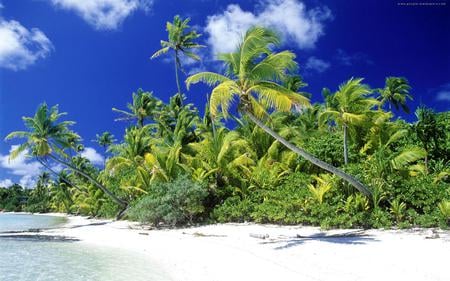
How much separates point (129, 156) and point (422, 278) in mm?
20493

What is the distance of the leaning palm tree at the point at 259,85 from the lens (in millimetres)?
10867

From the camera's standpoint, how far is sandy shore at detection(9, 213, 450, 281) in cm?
631

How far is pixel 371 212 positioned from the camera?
11.5 m

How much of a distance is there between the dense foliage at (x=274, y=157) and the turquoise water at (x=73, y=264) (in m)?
4.51

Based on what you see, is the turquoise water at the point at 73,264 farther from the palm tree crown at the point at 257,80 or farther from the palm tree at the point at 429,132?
the palm tree at the point at 429,132

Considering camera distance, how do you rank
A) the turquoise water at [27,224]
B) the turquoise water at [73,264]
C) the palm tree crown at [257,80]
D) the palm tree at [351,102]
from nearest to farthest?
the turquoise water at [73,264], the palm tree crown at [257,80], the palm tree at [351,102], the turquoise water at [27,224]

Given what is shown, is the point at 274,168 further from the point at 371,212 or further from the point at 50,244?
the point at 50,244

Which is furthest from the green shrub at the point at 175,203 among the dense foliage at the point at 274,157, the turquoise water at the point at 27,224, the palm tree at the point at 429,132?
the turquoise water at the point at 27,224

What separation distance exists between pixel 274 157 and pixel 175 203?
4.83 meters

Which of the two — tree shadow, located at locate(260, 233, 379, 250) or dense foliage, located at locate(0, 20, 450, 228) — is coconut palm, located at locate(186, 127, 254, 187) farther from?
tree shadow, located at locate(260, 233, 379, 250)

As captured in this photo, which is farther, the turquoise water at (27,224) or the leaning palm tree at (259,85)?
the turquoise water at (27,224)

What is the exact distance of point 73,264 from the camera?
359 inches

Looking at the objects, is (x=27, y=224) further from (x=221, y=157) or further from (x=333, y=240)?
(x=333, y=240)

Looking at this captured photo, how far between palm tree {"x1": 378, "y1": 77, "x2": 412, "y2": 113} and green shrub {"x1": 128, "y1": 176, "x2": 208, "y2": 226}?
20.8 meters
